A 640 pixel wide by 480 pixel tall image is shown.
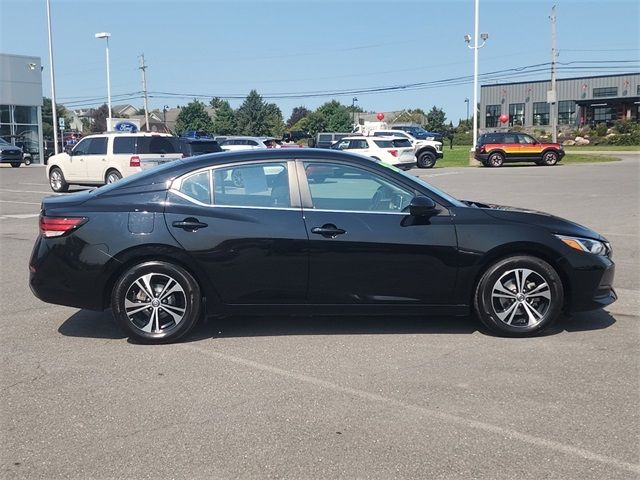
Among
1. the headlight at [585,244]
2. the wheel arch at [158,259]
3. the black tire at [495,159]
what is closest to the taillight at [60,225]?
the wheel arch at [158,259]

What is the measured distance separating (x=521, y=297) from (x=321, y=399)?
2.12m

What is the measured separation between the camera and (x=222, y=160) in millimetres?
5629

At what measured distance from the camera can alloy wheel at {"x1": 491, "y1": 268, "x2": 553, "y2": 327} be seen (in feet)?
17.9

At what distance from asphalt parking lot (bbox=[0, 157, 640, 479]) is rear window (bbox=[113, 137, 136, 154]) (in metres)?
13.6

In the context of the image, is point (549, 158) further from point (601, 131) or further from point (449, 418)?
point (601, 131)

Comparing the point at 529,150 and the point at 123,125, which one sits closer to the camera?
the point at 529,150

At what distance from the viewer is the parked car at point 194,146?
20.1 meters

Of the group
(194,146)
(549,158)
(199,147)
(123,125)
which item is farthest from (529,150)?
(123,125)

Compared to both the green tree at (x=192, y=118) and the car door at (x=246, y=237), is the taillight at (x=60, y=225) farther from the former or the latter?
the green tree at (x=192, y=118)

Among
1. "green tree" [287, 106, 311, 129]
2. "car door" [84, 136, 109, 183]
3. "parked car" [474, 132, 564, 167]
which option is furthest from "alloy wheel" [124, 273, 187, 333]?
"green tree" [287, 106, 311, 129]

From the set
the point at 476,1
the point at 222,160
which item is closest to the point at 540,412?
the point at 222,160

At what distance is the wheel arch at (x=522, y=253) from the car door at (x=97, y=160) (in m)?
16.5

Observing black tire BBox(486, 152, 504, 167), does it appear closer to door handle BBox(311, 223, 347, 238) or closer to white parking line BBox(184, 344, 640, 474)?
door handle BBox(311, 223, 347, 238)

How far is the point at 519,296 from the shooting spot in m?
5.48
